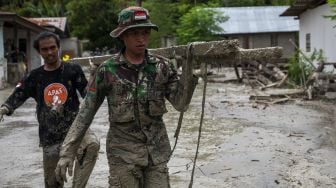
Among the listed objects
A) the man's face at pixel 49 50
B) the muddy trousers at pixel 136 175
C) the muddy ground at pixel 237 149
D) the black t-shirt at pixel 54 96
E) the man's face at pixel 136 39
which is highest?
the man's face at pixel 136 39

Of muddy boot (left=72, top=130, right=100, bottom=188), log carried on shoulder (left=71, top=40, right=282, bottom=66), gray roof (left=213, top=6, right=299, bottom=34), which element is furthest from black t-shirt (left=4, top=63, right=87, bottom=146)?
gray roof (left=213, top=6, right=299, bottom=34)

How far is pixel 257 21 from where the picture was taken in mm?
40438

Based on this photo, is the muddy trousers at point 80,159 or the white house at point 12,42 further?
the white house at point 12,42

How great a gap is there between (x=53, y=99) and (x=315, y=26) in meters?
19.5

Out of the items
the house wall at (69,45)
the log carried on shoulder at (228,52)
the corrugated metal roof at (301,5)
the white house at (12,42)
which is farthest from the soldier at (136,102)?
the house wall at (69,45)

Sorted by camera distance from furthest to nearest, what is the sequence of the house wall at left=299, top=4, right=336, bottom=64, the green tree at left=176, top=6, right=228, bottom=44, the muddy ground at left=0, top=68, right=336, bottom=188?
the green tree at left=176, top=6, right=228, bottom=44, the house wall at left=299, top=4, right=336, bottom=64, the muddy ground at left=0, top=68, right=336, bottom=188

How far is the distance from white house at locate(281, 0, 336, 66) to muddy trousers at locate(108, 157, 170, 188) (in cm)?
1678

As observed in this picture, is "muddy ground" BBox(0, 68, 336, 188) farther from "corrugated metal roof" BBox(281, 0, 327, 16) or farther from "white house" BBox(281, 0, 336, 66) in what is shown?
"corrugated metal roof" BBox(281, 0, 327, 16)

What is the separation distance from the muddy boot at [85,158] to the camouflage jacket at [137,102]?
1069 mm

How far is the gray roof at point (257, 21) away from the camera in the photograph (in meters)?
39.3

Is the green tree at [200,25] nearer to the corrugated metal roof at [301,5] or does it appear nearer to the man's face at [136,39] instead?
the corrugated metal roof at [301,5]

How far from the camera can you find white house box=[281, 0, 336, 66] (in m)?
20.6

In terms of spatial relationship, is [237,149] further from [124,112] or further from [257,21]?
[257,21]

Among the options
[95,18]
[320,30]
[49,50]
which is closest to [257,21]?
[95,18]
